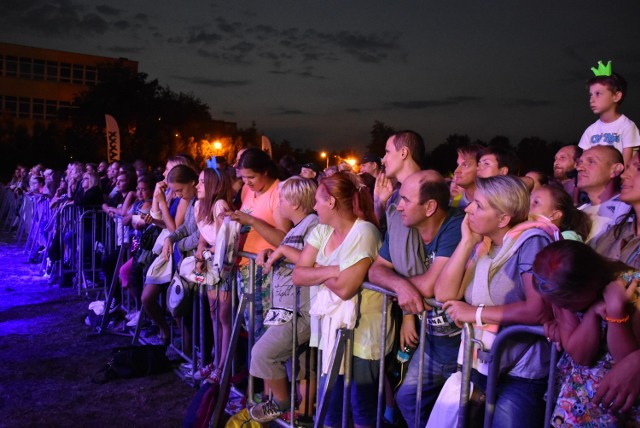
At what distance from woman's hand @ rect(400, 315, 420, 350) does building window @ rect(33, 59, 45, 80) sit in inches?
3186

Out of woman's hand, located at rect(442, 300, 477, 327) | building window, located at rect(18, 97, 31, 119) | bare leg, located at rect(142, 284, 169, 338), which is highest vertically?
building window, located at rect(18, 97, 31, 119)

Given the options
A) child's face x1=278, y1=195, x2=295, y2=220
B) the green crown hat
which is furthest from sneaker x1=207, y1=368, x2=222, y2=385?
the green crown hat

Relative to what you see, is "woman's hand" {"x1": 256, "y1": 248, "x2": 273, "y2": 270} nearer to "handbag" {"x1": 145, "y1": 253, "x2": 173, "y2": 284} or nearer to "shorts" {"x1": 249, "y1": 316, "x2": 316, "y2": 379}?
"shorts" {"x1": 249, "y1": 316, "x2": 316, "y2": 379}

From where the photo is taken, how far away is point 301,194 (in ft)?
15.9

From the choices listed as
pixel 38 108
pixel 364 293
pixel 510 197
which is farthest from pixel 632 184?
pixel 38 108

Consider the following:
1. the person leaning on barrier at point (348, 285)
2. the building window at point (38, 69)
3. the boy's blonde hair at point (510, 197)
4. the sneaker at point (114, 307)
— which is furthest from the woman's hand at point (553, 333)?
the building window at point (38, 69)

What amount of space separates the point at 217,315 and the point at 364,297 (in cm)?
207

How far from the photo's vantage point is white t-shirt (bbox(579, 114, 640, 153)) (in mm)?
5617

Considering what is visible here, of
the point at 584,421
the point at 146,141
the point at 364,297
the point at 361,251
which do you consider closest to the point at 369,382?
the point at 364,297

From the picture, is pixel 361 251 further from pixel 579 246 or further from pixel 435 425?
pixel 579 246

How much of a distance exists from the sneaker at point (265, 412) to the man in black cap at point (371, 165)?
14.0 feet

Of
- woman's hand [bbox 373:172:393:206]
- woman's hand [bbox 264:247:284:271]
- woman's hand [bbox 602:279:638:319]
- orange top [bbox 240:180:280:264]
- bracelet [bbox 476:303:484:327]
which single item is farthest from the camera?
orange top [bbox 240:180:280:264]

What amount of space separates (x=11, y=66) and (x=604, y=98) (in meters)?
80.1

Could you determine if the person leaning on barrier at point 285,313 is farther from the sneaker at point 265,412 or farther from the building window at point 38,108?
the building window at point 38,108
